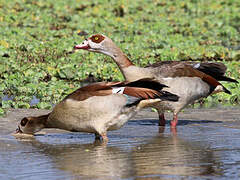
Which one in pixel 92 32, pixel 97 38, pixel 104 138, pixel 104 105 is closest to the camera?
pixel 104 105

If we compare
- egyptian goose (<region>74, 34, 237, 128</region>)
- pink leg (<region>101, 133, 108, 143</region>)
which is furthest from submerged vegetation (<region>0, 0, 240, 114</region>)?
pink leg (<region>101, 133, 108, 143</region>)

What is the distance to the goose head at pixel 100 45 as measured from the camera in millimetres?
8164

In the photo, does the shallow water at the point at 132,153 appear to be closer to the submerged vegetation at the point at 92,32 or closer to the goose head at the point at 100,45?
the goose head at the point at 100,45

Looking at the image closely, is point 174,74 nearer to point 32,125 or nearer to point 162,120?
point 162,120

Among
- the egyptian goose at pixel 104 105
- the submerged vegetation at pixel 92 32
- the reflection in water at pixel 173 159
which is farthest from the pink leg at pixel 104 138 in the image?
the submerged vegetation at pixel 92 32

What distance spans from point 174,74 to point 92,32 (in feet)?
27.0

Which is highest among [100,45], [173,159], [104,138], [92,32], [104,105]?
[92,32]

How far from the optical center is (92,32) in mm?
16562

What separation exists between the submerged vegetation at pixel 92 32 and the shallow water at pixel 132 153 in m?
1.68

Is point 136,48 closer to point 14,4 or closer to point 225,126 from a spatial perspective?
point 225,126

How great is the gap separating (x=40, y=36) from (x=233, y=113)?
7651 millimetres

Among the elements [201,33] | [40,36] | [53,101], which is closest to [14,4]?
[40,36]

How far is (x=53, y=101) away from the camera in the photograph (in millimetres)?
10211

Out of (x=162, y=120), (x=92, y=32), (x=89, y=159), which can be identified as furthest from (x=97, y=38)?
(x=92, y=32)
